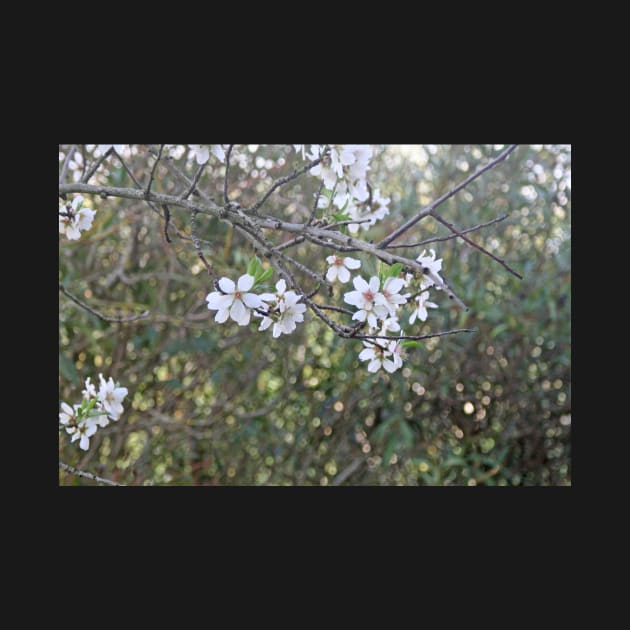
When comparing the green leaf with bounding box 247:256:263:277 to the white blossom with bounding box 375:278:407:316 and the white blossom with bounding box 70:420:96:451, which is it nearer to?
the white blossom with bounding box 375:278:407:316

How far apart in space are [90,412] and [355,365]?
1.27 meters

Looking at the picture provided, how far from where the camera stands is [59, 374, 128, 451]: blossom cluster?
4.18ft

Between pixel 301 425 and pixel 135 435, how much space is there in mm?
544

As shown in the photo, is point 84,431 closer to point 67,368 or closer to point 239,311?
point 239,311

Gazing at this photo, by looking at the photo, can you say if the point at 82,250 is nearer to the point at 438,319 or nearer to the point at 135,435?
the point at 135,435

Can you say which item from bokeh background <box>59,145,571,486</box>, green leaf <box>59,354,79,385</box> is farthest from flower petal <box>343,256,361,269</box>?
green leaf <box>59,354,79,385</box>

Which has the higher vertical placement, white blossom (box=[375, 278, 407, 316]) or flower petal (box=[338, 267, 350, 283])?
flower petal (box=[338, 267, 350, 283])

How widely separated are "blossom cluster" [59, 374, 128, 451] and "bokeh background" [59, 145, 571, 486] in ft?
3.31

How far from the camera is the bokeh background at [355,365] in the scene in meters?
2.39

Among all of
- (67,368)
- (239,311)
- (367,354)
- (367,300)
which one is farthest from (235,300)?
(67,368)

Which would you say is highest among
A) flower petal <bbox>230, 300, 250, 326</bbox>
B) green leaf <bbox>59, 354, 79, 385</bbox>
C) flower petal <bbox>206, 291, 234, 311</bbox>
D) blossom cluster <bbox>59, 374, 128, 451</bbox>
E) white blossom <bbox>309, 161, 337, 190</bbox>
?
white blossom <bbox>309, 161, 337, 190</bbox>

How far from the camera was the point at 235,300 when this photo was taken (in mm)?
956

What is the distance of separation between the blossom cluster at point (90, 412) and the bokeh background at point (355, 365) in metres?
1.01

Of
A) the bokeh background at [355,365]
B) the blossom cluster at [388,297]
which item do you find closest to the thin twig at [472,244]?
the blossom cluster at [388,297]
